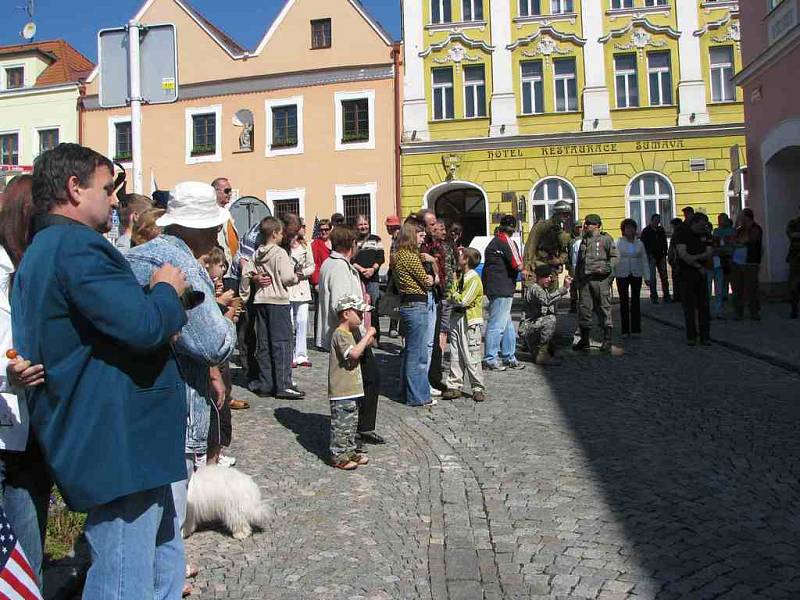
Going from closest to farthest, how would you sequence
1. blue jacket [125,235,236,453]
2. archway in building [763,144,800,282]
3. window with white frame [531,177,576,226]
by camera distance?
blue jacket [125,235,236,453]
archway in building [763,144,800,282]
window with white frame [531,177,576,226]

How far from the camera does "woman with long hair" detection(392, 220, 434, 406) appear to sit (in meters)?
7.98

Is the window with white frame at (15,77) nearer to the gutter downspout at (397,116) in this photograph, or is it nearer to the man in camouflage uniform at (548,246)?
the gutter downspout at (397,116)

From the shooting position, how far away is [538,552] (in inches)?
171

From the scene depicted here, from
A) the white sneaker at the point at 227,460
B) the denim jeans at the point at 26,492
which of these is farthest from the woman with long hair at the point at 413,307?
the denim jeans at the point at 26,492

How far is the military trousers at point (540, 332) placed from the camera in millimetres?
10547

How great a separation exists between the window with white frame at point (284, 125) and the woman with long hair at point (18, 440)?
87.6 ft

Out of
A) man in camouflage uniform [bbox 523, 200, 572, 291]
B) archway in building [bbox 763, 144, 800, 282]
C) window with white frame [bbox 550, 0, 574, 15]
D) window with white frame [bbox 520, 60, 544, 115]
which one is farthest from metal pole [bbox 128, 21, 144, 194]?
window with white frame [bbox 550, 0, 574, 15]

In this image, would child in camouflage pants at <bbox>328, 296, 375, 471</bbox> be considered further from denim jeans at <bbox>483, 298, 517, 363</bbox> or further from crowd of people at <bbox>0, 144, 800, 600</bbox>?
denim jeans at <bbox>483, 298, 517, 363</bbox>

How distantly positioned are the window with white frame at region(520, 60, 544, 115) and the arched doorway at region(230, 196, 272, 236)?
60.7 feet

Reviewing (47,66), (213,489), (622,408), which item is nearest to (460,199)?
(47,66)

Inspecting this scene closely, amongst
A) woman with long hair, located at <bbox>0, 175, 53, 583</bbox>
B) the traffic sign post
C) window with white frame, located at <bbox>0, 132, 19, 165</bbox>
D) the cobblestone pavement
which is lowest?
the cobblestone pavement

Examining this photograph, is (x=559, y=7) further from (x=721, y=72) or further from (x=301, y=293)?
(x=301, y=293)

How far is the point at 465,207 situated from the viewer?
2942 centimetres

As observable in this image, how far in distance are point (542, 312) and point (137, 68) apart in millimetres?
5865
